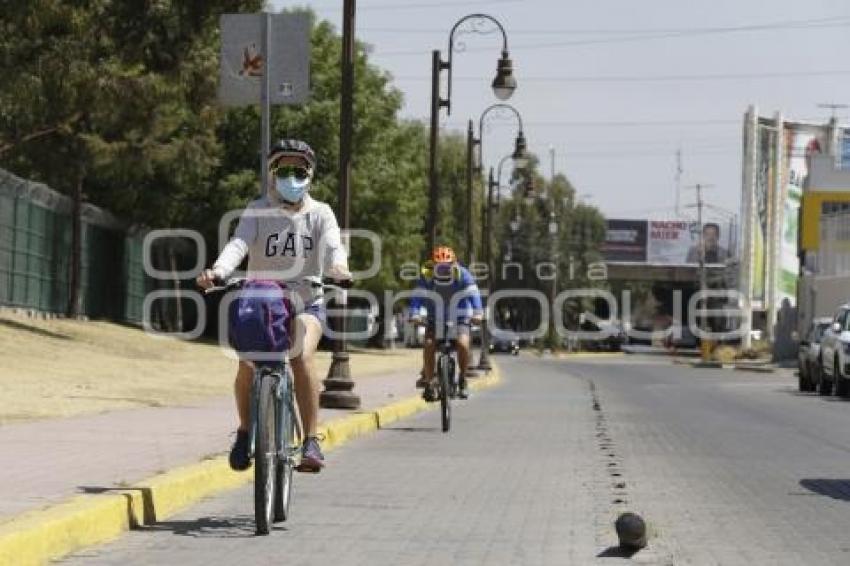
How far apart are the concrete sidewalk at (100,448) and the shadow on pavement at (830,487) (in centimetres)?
485

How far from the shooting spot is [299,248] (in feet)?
29.1

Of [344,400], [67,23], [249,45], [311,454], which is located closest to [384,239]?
[67,23]

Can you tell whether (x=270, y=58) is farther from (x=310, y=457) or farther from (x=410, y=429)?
(x=310, y=457)

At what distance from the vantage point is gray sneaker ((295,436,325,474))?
8.92 metres

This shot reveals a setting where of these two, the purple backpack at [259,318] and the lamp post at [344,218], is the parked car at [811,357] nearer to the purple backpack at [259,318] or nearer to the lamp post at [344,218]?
the lamp post at [344,218]

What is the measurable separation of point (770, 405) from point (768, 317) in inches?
2650

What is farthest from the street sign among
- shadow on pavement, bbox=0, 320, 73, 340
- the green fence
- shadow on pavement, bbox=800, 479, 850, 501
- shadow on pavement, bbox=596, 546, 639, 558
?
the green fence

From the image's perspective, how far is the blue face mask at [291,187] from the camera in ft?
29.3

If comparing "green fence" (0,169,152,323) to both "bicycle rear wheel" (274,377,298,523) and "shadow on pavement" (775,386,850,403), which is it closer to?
"shadow on pavement" (775,386,850,403)

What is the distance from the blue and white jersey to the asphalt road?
4.67ft

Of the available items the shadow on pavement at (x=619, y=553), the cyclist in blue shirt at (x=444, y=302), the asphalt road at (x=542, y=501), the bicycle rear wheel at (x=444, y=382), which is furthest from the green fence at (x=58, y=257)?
the shadow on pavement at (x=619, y=553)

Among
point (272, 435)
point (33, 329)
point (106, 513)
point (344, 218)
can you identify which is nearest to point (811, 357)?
point (344, 218)

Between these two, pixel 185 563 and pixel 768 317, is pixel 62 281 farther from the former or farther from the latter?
pixel 768 317

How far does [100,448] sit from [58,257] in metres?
27.4
